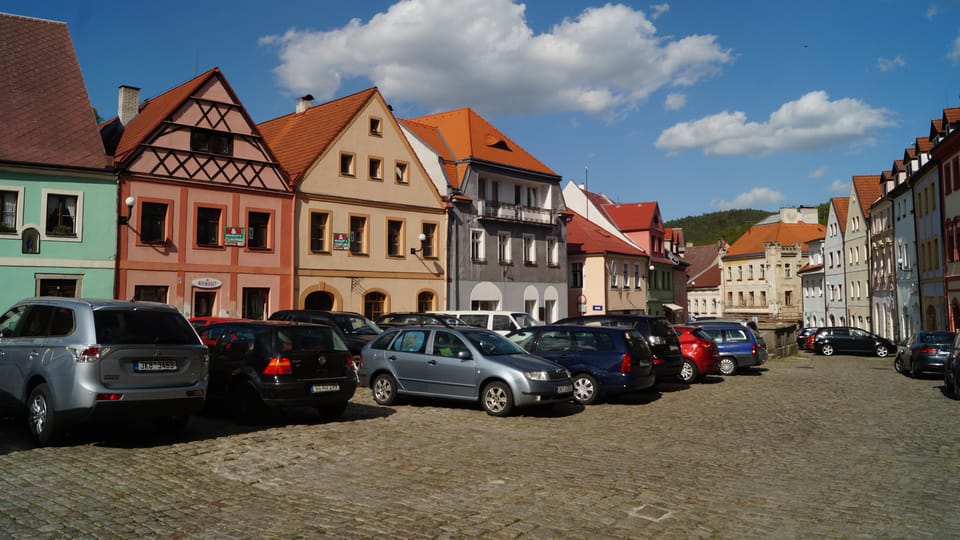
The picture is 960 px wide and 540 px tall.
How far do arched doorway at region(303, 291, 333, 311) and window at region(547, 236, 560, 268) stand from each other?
50.4 feet

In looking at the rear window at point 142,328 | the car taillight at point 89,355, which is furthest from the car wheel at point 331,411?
the car taillight at point 89,355

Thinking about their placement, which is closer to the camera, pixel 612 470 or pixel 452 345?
pixel 612 470

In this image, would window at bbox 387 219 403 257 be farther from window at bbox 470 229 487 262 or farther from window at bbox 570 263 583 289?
window at bbox 570 263 583 289

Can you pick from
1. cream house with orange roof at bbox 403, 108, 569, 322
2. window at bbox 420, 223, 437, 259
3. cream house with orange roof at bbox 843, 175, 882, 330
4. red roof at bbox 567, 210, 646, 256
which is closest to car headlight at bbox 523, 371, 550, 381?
window at bbox 420, 223, 437, 259

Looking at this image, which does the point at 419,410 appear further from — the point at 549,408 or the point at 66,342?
the point at 66,342

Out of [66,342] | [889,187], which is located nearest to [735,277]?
[889,187]

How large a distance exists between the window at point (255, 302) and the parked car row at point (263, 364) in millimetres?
11064

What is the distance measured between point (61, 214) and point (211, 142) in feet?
18.8

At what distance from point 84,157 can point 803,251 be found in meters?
78.4

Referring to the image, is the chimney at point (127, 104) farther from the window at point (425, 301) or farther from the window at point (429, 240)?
the window at point (425, 301)

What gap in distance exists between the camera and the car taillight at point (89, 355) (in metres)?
9.13

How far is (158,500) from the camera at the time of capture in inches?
285

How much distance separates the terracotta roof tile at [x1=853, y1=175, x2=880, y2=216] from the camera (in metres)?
58.3

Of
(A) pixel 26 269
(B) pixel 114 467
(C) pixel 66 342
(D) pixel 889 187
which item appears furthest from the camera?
(D) pixel 889 187
